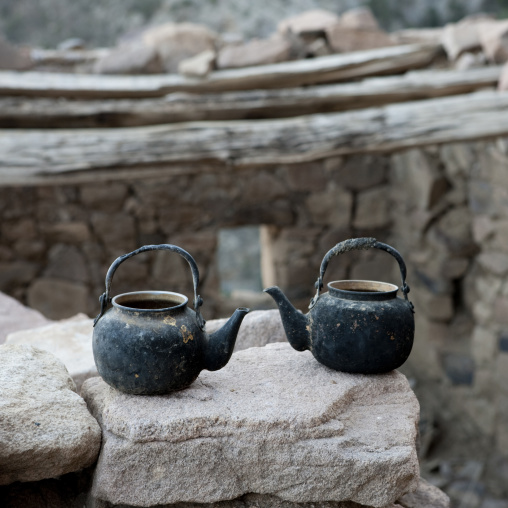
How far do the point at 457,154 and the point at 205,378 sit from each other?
302 cm

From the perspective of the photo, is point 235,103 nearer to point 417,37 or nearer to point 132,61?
point 132,61

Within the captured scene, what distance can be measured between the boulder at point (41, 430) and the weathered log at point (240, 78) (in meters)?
2.43

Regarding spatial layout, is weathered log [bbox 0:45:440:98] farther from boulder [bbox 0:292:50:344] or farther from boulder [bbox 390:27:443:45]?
boulder [bbox 0:292:50:344]

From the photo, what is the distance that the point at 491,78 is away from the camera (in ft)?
11.4

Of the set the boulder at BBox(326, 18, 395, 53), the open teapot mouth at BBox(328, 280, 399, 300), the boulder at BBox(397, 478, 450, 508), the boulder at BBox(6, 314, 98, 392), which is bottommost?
the boulder at BBox(397, 478, 450, 508)

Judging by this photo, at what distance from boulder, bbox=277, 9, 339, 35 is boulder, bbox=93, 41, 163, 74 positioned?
101 cm

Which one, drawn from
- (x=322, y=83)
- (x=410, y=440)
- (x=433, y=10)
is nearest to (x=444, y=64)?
(x=322, y=83)

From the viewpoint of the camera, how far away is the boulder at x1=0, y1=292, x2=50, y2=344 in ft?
8.11

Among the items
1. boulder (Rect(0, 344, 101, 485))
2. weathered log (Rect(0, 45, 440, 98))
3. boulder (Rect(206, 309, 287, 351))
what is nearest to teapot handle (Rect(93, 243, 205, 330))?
boulder (Rect(0, 344, 101, 485))

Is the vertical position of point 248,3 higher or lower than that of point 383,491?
higher

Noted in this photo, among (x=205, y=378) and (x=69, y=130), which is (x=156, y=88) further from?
(x=205, y=378)

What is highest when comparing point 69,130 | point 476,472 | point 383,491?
point 69,130

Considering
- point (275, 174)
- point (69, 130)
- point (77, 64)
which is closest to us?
point (69, 130)

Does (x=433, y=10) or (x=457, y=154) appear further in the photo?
(x=433, y=10)
